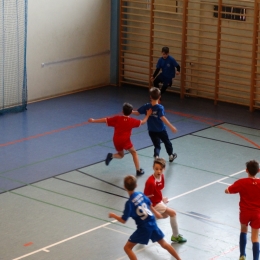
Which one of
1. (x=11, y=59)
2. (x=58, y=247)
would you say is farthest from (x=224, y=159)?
(x=11, y=59)

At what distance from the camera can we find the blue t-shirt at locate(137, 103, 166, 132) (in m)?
11.2

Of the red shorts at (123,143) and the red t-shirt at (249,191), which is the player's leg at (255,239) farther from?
the red shorts at (123,143)

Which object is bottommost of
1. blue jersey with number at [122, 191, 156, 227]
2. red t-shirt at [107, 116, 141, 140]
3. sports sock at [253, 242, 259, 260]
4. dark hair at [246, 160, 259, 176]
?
sports sock at [253, 242, 259, 260]

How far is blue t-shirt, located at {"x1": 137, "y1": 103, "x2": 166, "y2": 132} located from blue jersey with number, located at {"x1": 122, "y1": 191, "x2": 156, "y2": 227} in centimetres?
391

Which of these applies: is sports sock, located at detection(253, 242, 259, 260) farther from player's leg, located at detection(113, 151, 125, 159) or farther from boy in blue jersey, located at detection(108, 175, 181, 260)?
player's leg, located at detection(113, 151, 125, 159)

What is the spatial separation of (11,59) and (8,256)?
317 inches

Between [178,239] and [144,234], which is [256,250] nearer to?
[178,239]

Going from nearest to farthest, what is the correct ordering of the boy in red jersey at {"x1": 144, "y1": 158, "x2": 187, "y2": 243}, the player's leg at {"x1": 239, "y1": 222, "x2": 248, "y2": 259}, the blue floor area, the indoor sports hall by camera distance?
the player's leg at {"x1": 239, "y1": 222, "x2": 248, "y2": 259}, the boy in red jersey at {"x1": 144, "y1": 158, "x2": 187, "y2": 243}, the indoor sports hall, the blue floor area

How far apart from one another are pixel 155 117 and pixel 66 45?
6.32 m

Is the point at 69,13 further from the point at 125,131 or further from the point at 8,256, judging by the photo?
the point at 8,256

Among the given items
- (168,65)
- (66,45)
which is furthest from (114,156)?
(66,45)

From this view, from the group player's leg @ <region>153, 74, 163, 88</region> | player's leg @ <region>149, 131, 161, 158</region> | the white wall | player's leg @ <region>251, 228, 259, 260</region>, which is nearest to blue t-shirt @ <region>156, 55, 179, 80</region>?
player's leg @ <region>153, 74, 163, 88</region>

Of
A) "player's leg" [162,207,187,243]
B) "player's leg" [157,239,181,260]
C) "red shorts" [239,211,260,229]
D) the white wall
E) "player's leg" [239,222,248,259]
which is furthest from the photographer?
the white wall

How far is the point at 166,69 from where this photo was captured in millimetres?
16016
